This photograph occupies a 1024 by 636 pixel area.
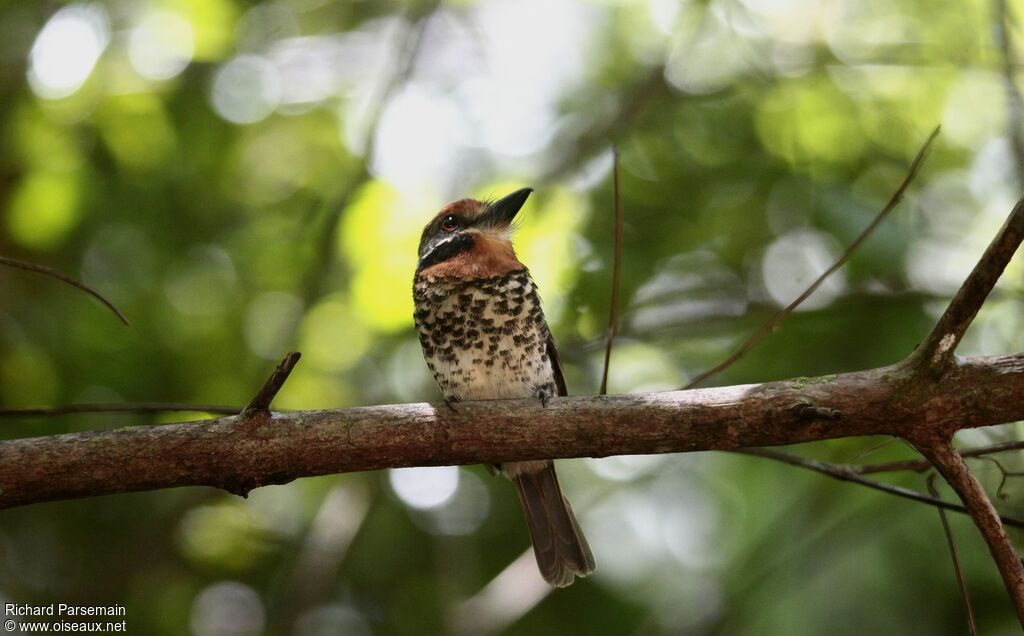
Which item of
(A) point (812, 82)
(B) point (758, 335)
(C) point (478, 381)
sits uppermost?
(A) point (812, 82)

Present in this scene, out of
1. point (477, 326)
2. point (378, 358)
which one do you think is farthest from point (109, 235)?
point (477, 326)

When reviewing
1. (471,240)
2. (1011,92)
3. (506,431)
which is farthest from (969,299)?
(1011,92)

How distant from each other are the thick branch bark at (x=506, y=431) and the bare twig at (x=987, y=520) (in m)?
0.09

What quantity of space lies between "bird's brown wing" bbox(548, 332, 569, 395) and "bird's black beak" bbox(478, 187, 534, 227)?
55 centimetres

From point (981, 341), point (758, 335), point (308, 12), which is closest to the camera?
point (758, 335)

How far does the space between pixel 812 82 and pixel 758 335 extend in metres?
2.73

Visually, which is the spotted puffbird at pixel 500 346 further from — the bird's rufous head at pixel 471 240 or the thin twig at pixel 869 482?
the thin twig at pixel 869 482

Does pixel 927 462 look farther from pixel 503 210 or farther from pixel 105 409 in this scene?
pixel 105 409

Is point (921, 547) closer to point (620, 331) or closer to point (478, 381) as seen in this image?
point (620, 331)

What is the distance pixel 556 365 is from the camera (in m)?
3.62

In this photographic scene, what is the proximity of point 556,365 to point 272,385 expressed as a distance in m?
→ 1.60

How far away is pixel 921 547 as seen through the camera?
3.79 meters

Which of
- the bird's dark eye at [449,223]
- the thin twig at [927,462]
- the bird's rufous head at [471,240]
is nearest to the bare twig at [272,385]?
the bird's rufous head at [471,240]

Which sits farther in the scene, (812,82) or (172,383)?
(812,82)
